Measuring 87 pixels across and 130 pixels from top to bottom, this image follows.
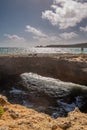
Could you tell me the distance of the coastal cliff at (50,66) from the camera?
33.5 metres

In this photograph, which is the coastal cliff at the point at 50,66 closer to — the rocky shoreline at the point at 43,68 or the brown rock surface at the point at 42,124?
the rocky shoreline at the point at 43,68

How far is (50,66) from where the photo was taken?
127 feet

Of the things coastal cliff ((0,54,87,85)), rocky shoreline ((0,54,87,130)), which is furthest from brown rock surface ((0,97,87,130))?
coastal cliff ((0,54,87,85))

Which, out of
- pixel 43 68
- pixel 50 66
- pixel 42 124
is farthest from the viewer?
pixel 43 68

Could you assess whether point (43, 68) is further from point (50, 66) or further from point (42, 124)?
point (42, 124)

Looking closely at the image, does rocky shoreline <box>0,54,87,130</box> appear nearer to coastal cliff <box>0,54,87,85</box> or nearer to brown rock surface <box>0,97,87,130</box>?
coastal cliff <box>0,54,87,85</box>

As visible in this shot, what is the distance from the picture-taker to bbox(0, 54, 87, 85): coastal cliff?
110 ft

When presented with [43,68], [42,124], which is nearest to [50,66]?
[43,68]

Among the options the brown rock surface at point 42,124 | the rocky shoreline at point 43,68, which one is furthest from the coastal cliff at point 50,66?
the brown rock surface at point 42,124

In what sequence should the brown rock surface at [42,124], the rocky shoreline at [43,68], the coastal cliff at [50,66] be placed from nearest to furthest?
the brown rock surface at [42,124] < the rocky shoreline at [43,68] < the coastal cliff at [50,66]

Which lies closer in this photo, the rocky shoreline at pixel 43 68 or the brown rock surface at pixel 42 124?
the brown rock surface at pixel 42 124

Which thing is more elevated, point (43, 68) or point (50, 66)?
point (50, 66)

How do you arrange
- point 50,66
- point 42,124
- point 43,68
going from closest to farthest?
point 42,124 < point 50,66 < point 43,68

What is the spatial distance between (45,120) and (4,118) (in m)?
1.36
